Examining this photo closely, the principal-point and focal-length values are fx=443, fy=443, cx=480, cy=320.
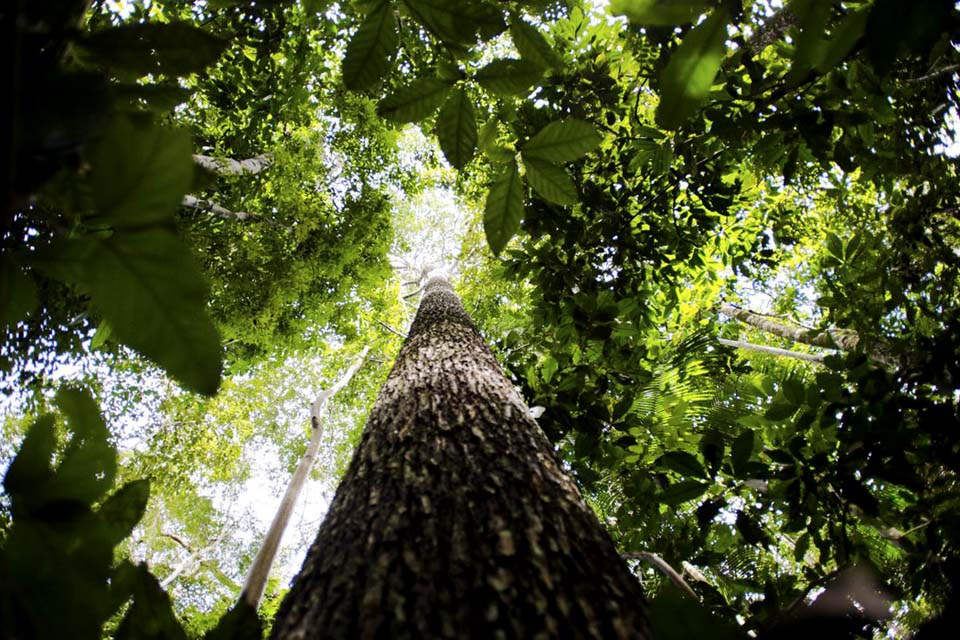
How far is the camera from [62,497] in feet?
1.39

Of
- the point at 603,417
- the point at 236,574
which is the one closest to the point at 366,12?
the point at 603,417

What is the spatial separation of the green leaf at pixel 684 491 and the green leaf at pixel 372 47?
148 centimetres

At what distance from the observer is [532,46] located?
773 millimetres

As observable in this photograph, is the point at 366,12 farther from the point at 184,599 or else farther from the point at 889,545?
the point at 184,599

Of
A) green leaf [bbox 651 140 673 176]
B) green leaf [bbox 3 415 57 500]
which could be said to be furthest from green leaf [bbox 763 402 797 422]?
green leaf [bbox 3 415 57 500]

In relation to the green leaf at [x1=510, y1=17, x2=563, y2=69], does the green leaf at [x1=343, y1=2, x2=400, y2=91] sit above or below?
above

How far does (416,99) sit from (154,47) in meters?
0.43

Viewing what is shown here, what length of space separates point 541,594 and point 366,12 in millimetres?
1064

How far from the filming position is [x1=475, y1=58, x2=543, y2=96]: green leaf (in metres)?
0.75

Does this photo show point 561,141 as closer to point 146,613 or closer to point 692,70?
point 692,70

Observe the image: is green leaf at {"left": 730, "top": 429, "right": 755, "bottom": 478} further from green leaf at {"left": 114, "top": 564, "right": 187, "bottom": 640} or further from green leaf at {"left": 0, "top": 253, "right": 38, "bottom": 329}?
green leaf at {"left": 0, "top": 253, "right": 38, "bottom": 329}

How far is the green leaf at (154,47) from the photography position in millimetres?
405

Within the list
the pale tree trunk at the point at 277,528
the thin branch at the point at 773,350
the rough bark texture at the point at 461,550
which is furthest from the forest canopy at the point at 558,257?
the pale tree trunk at the point at 277,528

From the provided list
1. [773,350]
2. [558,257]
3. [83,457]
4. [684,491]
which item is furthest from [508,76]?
[773,350]
